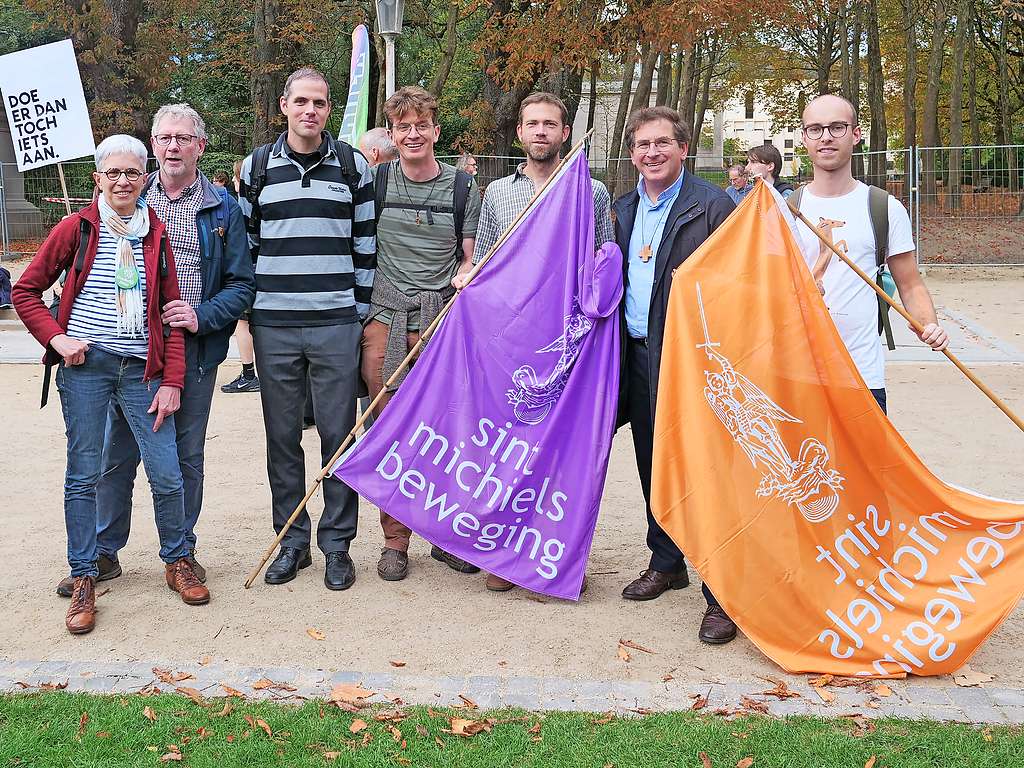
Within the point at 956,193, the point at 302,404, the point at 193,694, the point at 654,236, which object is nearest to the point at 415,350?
the point at 302,404

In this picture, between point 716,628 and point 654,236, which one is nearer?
point 716,628

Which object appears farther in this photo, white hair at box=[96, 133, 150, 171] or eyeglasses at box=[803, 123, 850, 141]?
white hair at box=[96, 133, 150, 171]

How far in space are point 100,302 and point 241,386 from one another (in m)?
5.64

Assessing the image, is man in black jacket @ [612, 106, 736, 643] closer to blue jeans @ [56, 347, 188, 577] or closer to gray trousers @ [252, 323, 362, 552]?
gray trousers @ [252, 323, 362, 552]

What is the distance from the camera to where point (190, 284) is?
5.05 metres

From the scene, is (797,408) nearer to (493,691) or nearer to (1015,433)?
(493,691)

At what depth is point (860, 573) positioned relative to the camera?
14.0ft

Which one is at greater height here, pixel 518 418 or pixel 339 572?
pixel 518 418

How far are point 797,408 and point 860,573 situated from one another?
69 centimetres

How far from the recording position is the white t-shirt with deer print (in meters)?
4.46

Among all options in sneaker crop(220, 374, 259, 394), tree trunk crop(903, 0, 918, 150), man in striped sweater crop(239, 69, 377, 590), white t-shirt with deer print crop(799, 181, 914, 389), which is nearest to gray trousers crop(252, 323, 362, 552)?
man in striped sweater crop(239, 69, 377, 590)

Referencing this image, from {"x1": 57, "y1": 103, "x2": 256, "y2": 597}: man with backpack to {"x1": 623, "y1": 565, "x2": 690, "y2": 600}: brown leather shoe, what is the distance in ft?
6.73

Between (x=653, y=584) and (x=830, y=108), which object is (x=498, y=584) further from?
(x=830, y=108)

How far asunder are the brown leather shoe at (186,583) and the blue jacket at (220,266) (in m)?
0.91
